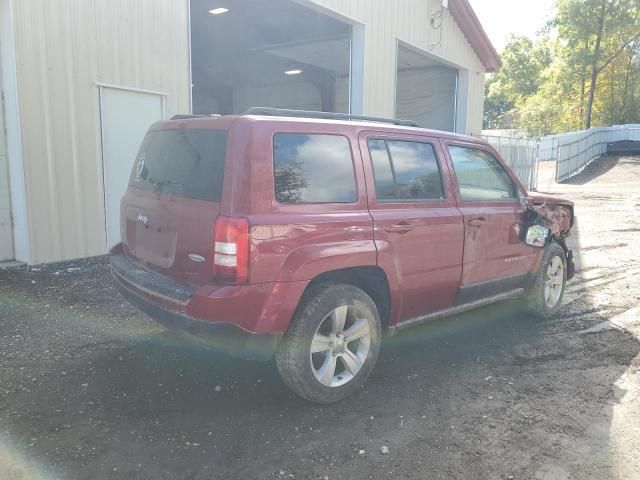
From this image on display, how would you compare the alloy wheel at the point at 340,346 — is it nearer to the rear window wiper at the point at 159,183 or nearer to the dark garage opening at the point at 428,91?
the rear window wiper at the point at 159,183

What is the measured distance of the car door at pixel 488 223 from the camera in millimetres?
4379

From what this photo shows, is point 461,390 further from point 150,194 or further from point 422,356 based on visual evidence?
point 150,194

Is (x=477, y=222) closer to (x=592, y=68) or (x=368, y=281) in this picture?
(x=368, y=281)

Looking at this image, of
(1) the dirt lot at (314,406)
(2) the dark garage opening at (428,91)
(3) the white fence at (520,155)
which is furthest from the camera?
(3) the white fence at (520,155)

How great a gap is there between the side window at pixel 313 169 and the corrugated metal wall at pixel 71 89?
4.62 meters

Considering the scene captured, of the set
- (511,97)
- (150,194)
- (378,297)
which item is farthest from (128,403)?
(511,97)

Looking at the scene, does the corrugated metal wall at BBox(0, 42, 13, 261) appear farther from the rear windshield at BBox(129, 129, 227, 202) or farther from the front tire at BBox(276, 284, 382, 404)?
the front tire at BBox(276, 284, 382, 404)

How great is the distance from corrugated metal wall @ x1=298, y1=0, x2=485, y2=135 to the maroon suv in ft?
23.1

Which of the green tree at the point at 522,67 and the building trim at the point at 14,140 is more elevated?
the green tree at the point at 522,67

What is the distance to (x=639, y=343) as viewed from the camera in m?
4.81

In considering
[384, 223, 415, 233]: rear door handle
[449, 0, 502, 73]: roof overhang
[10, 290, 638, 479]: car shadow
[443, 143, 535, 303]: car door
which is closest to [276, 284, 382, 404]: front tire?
[10, 290, 638, 479]: car shadow

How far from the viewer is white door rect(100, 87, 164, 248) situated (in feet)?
23.9

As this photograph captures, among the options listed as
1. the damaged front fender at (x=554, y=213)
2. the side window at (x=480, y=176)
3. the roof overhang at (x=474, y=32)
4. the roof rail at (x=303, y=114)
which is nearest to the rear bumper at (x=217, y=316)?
the roof rail at (x=303, y=114)

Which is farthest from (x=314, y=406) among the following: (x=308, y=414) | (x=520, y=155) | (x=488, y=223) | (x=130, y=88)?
(x=520, y=155)
